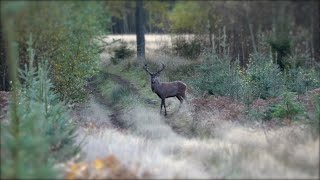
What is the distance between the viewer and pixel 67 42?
15.9 meters

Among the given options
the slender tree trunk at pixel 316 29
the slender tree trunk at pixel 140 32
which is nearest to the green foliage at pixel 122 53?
the slender tree trunk at pixel 140 32

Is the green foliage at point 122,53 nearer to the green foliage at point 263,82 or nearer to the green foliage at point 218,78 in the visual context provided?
the green foliage at point 218,78

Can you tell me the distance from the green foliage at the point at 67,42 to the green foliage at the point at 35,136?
5.32 feet

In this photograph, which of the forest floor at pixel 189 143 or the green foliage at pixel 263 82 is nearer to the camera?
the forest floor at pixel 189 143

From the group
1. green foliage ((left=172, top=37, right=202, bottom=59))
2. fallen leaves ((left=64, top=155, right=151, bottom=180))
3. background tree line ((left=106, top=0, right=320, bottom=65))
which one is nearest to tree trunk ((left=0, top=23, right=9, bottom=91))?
fallen leaves ((left=64, top=155, right=151, bottom=180))

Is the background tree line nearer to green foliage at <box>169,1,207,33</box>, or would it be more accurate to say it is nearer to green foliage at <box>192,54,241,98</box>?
green foliage at <box>169,1,207,33</box>

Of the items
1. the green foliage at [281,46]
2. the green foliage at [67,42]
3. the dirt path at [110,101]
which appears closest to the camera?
the green foliage at [67,42]

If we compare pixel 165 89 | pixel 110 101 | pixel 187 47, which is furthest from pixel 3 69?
pixel 187 47

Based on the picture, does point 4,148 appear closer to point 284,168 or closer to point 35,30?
point 284,168

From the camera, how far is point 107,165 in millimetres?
8828

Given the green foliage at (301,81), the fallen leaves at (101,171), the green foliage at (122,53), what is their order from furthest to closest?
1. the green foliage at (122,53)
2. the green foliage at (301,81)
3. the fallen leaves at (101,171)

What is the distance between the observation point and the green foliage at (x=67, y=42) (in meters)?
14.3

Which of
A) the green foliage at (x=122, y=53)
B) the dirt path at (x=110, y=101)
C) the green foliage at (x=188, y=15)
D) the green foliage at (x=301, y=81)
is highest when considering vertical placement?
the green foliage at (x=188, y=15)

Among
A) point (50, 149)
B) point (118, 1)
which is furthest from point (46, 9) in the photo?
point (118, 1)
